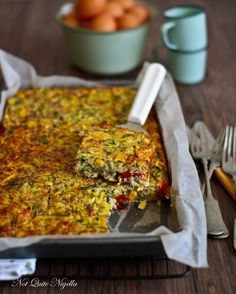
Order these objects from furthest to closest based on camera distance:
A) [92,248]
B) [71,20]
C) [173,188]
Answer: [71,20] → [173,188] → [92,248]

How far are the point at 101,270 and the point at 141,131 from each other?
2.12ft

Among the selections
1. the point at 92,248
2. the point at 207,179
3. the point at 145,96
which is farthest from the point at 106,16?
the point at 92,248

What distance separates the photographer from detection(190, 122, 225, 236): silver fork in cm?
153

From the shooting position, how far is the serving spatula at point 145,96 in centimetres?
190

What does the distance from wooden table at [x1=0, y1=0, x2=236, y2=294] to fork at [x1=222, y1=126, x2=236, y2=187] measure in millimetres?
77

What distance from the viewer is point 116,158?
1.59 meters

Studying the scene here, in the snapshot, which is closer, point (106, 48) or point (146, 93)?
point (146, 93)

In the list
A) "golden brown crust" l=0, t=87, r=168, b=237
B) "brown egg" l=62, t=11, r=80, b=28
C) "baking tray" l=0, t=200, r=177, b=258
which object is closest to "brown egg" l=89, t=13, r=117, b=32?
"brown egg" l=62, t=11, r=80, b=28

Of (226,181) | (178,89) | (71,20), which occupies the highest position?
(71,20)

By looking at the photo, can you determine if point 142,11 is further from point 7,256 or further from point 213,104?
point 7,256

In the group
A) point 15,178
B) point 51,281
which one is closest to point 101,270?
point 51,281

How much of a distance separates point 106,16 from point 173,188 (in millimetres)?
1121

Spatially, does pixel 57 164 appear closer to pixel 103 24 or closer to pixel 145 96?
pixel 145 96

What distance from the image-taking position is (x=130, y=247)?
1.34 m
